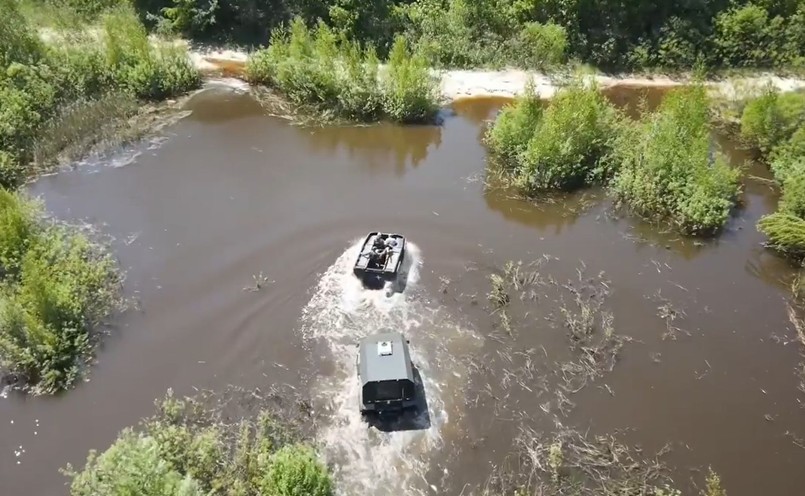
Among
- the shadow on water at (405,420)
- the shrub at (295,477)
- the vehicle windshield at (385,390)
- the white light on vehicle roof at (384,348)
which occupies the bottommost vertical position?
the shadow on water at (405,420)

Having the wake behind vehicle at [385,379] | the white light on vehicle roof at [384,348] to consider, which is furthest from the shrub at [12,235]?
the white light on vehicle roof at [384,348]

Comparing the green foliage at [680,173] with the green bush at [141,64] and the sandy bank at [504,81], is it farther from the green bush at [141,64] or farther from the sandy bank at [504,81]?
the green bush at [141,64]

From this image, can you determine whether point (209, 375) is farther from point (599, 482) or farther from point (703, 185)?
point (703, 185)

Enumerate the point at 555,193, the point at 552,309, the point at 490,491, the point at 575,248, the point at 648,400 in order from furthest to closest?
the point at 555,193
the point at 575,248
the point at 552,309
the point at 648,400
the point at 490,491

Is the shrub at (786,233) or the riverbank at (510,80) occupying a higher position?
the riverbank at (510,80)

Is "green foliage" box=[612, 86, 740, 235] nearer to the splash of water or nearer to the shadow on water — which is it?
the splash of water

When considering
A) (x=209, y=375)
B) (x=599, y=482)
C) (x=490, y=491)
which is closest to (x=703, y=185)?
(x=599, y=482)

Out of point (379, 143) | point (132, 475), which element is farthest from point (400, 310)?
point (379, 143)
